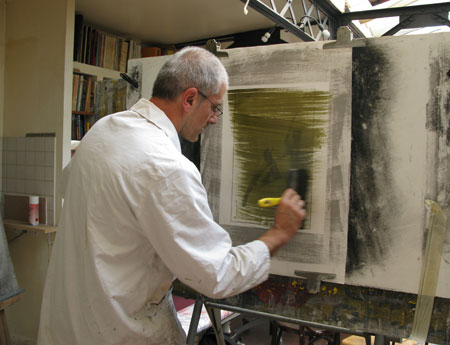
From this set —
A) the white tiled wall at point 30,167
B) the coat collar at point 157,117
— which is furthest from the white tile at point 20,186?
the coat collar at point 157,117

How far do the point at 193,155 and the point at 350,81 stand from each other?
0.62 meters

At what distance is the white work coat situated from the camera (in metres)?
0.92

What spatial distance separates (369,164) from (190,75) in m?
0.60

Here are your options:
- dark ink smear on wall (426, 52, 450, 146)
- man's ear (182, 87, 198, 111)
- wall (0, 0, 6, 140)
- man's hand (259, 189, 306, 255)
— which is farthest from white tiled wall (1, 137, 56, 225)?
dark ink smear on wall (426, 52, 450, 146)

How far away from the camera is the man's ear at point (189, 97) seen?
1082 millimetres

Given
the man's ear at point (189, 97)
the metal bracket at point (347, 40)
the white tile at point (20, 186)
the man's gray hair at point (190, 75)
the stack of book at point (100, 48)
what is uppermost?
the stack of book at point (100, 48)

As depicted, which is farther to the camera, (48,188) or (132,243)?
(48,188)

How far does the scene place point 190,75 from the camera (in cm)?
108

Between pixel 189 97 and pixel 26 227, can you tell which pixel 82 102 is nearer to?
pixel 26 227

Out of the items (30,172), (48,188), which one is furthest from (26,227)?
(30,172)

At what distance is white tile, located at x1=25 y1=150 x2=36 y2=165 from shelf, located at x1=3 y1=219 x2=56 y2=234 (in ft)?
1.44

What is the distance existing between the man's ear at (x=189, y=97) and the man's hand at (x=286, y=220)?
40 cm

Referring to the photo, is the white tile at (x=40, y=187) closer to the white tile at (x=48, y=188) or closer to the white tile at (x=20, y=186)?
the white tile at (x=48, y=188)

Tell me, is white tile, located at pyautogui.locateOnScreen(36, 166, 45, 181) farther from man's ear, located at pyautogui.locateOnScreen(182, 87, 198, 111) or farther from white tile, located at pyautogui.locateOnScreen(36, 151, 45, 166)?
man's ear, located at pyautogui.locateOnScreen(182, 87, 198, 111)
